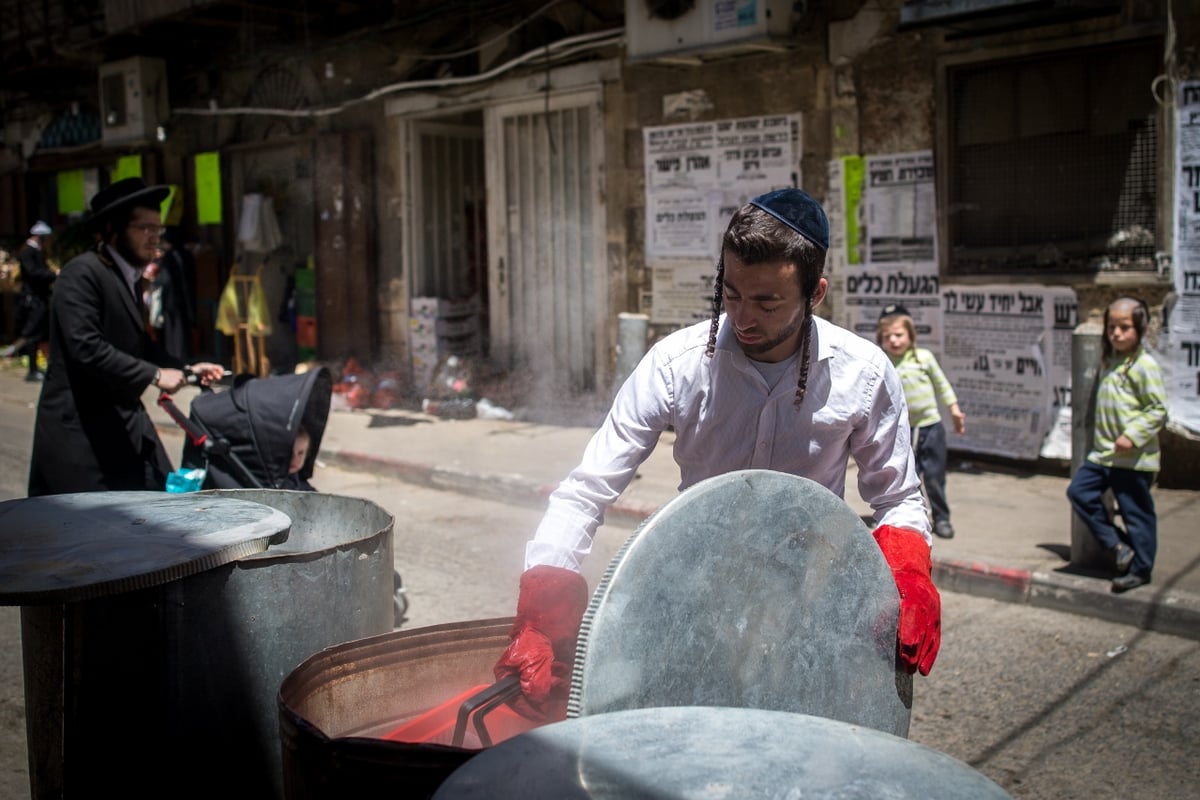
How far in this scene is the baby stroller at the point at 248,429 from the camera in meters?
4.32

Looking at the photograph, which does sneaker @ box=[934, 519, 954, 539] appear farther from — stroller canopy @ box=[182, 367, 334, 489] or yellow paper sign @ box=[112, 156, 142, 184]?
yellow paper sign @ box=[112, 156, 142, 184]

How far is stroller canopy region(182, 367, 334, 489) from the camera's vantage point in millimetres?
4340

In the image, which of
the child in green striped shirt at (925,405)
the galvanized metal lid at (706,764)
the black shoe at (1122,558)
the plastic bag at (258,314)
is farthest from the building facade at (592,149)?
the galvanized metal lid at (706,764)

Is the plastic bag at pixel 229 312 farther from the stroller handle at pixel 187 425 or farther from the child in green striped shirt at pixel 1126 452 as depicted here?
the child in green striped shirt at pixel 1126 452

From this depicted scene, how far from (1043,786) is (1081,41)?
5520mm

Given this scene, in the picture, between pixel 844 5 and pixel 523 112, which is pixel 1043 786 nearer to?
pixel 844 5

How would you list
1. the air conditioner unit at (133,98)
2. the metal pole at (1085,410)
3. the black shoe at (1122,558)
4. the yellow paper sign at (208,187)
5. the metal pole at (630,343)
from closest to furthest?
1. the black shoe at (1122,558)
2. the metal pole at (1085,410)
3. the metal pole at (630,343)
4. the yellow paper sign at (208,187)
5. the air conditioner unit at (133,98)

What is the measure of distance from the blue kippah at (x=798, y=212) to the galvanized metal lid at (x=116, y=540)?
1.38m

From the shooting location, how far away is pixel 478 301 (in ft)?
43.1

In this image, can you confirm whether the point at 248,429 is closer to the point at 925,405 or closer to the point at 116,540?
the point at 116,540

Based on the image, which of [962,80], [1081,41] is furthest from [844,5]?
[1081,41]

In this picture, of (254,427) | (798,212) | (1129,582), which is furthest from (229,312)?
(798,212)

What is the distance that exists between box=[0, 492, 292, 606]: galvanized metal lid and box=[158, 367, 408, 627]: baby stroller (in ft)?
3.81

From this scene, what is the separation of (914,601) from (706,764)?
85 centimetres
